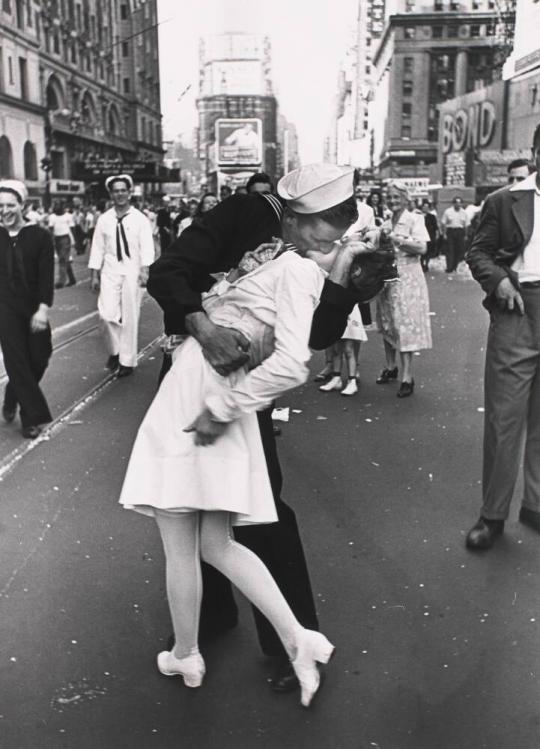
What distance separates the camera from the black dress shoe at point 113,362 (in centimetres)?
901

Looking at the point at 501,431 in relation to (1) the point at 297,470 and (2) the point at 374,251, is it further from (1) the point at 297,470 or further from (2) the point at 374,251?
(2) the point at 374,251

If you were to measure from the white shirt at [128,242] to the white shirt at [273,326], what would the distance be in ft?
21.6

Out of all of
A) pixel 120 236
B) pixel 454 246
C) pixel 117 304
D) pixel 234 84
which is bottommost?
pixel 454 246

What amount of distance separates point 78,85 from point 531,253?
6438cm

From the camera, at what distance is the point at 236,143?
74.2m

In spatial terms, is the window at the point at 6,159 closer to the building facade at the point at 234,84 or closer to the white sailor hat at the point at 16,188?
the white sailor hat at the point at 16,188

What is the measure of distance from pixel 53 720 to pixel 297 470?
2.91 meters

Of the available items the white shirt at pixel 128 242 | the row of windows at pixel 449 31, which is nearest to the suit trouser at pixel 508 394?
the white shirt at pixel 128 242

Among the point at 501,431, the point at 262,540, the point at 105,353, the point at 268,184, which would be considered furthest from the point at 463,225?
the point at 262,540

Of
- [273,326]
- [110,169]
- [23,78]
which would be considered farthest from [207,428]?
[110,169]

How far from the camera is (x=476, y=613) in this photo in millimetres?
3502

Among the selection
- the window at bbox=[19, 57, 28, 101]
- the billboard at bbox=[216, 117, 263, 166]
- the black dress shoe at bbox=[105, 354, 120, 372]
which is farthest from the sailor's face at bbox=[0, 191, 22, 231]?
the billboard at bbox=[216, 117, 263, 166]

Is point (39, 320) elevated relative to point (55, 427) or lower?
elevated

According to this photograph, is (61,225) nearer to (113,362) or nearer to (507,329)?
(113,362)
